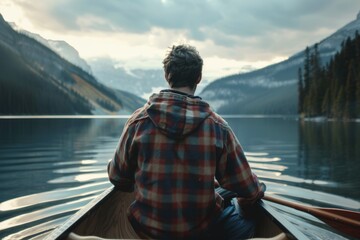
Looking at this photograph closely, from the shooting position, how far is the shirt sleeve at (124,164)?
11.3 ft

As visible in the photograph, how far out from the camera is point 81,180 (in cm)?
1180

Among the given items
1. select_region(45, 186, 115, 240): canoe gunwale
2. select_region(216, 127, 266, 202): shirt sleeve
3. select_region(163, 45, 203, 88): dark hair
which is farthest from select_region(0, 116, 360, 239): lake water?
select_region(163, 45, 203, 88): dark hair

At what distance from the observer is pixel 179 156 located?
3236 millimetres

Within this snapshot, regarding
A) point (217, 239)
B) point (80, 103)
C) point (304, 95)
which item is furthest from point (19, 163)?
point (80, 103)

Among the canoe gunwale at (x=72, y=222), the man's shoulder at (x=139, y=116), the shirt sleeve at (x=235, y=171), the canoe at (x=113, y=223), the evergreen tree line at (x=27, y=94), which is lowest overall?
the canoe at (x=113, y=223)

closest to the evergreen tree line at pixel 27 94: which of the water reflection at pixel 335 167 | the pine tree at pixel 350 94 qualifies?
the pine tree at pixel 350 94

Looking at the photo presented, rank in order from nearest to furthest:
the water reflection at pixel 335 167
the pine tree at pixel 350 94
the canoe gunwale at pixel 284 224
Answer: the canoe gunwale at pixel 284 224
the water reflection at pixel 335 167
the pine tree at pixel 350 94

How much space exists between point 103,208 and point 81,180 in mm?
6854

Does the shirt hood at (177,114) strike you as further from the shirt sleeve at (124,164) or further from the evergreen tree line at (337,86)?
the evergreen tree line at (337,86)

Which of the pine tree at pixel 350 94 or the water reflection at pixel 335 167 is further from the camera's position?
the pine tree at pixel 350 94

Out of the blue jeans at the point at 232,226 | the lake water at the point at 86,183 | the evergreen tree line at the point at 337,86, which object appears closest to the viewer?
the blue jeans at the point at 232,226

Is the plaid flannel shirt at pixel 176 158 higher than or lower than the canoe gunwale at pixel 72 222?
higher

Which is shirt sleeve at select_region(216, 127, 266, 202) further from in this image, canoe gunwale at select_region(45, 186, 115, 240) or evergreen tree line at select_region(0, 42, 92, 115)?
evergreen tree line at select_region(0, 42, 92, 115)

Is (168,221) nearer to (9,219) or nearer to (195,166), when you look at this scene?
(195,166)
